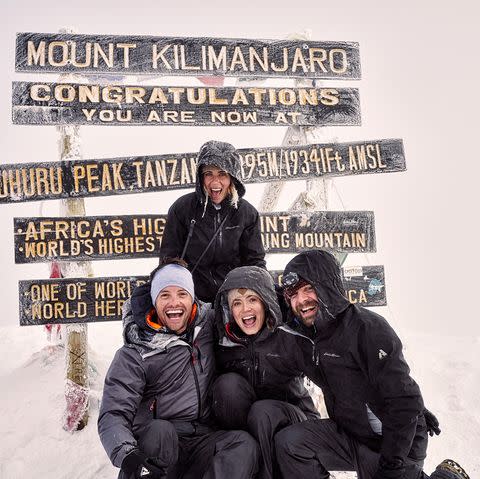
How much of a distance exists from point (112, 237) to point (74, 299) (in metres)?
0.72

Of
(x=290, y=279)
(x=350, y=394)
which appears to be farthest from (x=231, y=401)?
(x=290, y=279)

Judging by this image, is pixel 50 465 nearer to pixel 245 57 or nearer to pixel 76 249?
pixel 76 249

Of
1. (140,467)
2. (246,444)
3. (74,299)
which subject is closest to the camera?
(140,467)

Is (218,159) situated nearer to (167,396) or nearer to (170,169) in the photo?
(170,169)

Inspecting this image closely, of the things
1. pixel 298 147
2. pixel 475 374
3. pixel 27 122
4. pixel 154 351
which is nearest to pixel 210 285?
pixel 154 351

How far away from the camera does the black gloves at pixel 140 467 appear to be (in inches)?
75.4

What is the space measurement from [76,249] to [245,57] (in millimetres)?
2831

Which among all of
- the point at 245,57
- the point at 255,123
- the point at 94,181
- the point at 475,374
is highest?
the point at 245,57

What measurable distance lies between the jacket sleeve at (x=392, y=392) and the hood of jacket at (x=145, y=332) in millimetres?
1055

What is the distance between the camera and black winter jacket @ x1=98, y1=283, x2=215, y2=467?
2.31m

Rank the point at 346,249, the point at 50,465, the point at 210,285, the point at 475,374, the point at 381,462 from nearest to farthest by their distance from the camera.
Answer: the point at 381,462 → the point at 210,285 → the point at 50,465 → the point at 346,249 → the point at 475,374

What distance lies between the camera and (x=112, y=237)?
4.17m

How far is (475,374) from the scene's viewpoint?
230 inches

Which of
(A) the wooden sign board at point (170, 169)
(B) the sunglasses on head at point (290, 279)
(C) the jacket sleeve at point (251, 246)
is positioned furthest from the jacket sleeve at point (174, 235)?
(B) the sunglasses on head at point (290, 279)
